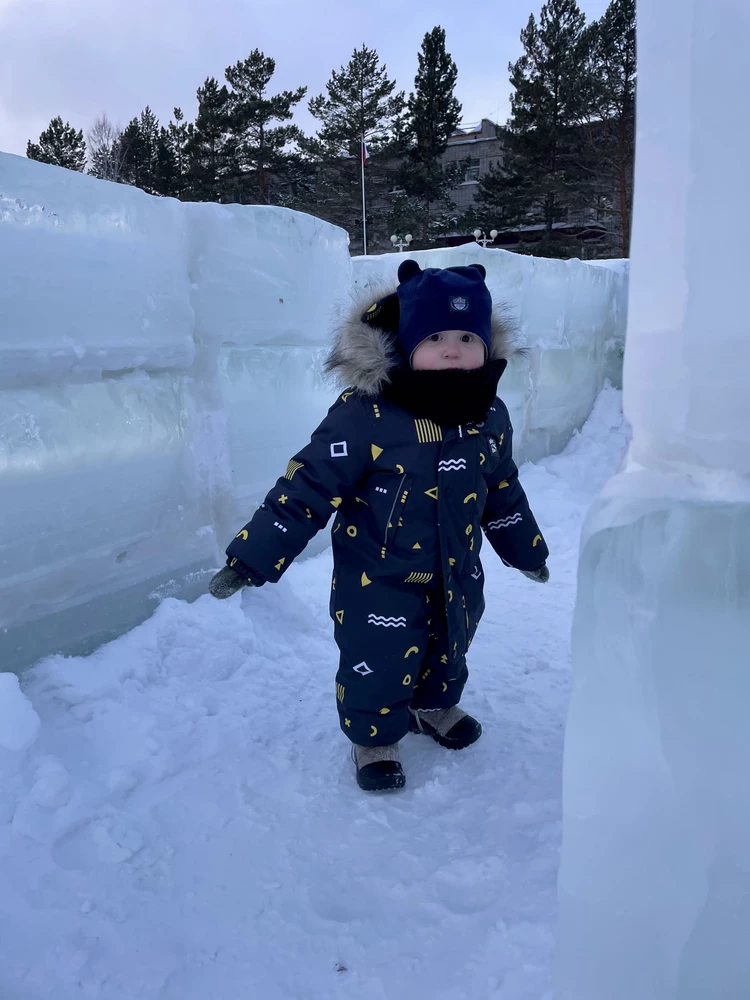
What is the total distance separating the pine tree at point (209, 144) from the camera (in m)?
20.8

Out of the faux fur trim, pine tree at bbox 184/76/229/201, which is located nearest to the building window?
pine tree at bbox 184/76/229/201

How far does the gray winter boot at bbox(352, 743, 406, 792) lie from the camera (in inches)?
66.4

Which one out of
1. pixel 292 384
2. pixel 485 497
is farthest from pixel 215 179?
pixel 485 497

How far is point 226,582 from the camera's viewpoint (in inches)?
61.3

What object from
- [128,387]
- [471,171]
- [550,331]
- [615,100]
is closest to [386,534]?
[128,387]

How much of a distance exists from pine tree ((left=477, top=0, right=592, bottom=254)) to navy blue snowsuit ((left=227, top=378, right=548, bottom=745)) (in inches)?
722

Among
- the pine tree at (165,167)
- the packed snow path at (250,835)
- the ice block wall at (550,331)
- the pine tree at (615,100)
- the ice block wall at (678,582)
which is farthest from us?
the pine tree at (165,167)

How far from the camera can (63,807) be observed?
5.02 feet

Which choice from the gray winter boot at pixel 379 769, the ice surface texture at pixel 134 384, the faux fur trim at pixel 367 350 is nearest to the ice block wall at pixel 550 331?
the ice surface texture at pixel 134 384

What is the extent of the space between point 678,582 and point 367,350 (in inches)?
37.7

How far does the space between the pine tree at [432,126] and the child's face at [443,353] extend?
20.1 meters

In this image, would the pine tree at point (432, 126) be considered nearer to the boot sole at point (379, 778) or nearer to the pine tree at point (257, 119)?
the pine tree at point (257, 119)

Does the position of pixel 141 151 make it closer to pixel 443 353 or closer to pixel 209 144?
pixel 209 144

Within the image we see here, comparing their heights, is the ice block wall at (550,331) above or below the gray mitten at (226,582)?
above
